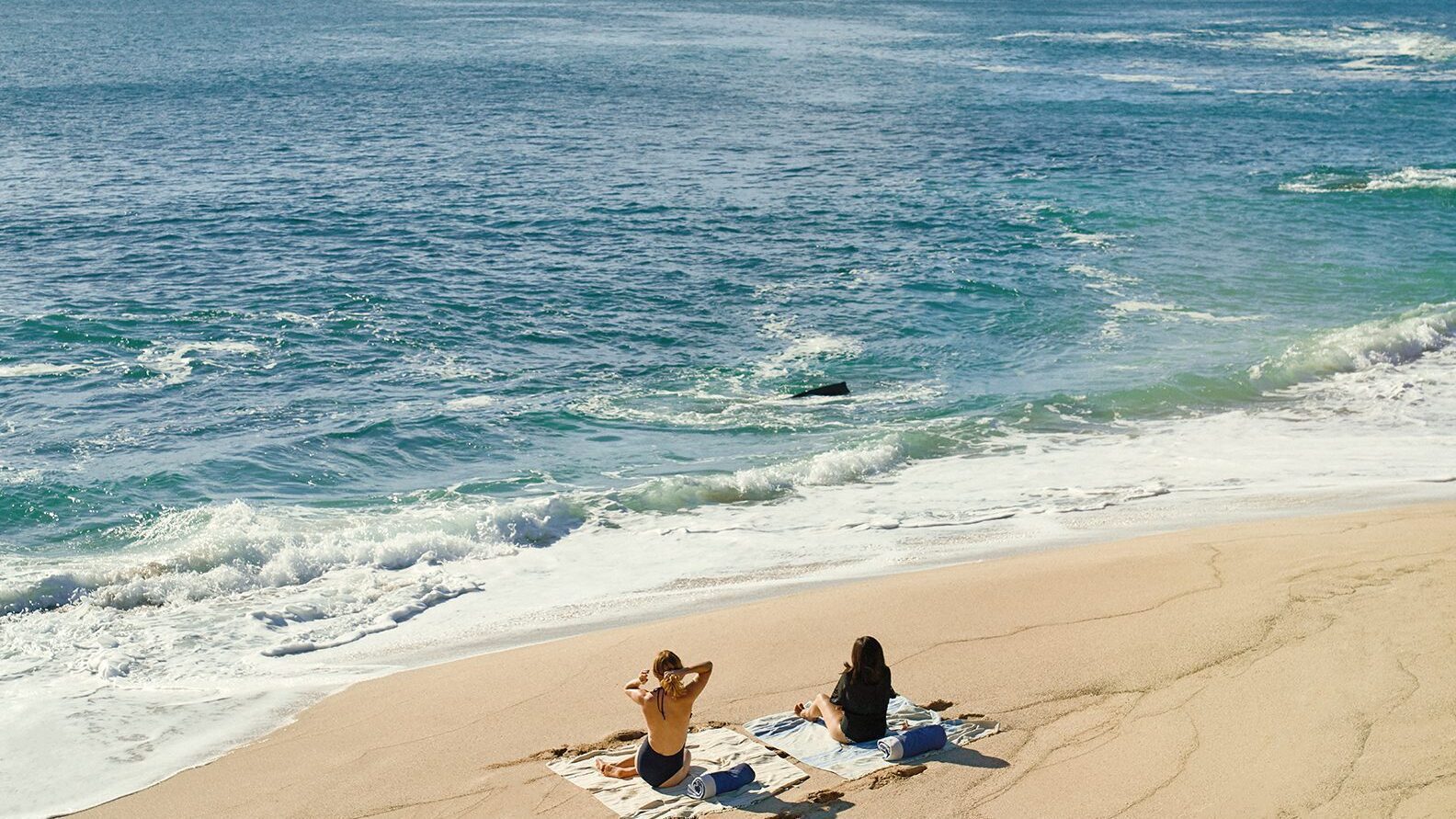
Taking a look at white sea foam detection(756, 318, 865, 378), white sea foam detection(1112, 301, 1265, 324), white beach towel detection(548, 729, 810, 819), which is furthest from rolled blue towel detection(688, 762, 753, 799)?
white sea foam detection(1112, 301, 1265, 324)

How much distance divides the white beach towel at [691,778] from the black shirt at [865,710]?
55 cm

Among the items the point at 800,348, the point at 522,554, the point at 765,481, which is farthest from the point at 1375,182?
the point at 522,554

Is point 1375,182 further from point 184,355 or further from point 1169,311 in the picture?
point 184,355

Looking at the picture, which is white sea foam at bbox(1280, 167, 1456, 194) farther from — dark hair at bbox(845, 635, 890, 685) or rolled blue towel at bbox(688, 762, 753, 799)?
rolled blue towel at bbox(688, 762, 753, 799)

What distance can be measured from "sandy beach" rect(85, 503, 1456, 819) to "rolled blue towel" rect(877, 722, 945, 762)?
0.15m

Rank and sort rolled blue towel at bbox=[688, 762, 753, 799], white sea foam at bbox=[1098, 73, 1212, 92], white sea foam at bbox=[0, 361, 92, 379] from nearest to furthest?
rolled blue towel at bbox=[688, 762, 753, 799] → white sea foam at bbox=[0, 361, 92, 379] → white sea foam at bbox=[1098, 73, 1212, 92]

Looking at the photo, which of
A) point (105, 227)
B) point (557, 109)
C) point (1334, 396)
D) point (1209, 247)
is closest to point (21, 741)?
point (1334, 396)

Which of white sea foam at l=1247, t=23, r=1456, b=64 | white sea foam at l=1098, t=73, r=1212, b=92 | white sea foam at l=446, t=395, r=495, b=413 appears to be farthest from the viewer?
white sea foam at l=1247, t=23, r=1456, b=64

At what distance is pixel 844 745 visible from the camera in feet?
30.4

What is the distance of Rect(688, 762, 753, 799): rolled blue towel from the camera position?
865 cm

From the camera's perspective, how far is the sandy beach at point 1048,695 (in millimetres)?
8539

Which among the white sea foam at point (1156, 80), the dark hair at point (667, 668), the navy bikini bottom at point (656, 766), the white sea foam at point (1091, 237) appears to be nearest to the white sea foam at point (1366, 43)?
the white sea foam at point (1156, 80)

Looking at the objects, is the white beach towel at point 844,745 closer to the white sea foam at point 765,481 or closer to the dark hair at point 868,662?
the dark hair at point 868,662

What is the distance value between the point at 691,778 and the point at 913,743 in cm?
164
